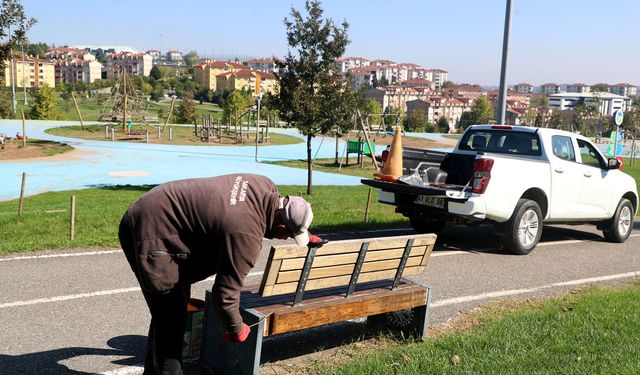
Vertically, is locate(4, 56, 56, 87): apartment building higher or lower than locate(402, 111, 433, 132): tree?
higher

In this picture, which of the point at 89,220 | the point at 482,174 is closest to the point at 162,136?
the point at 89,220

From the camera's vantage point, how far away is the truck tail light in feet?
29.8

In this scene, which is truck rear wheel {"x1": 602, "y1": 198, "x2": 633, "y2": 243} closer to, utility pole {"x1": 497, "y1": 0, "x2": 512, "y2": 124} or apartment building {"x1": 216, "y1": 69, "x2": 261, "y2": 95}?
utility pole {"x1": 497, "y1": 0, "x2": 512, "y2": 124}

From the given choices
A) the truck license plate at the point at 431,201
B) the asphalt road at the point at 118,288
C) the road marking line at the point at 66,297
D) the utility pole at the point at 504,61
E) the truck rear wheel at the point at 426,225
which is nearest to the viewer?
the asphalt road at the point at 118,288

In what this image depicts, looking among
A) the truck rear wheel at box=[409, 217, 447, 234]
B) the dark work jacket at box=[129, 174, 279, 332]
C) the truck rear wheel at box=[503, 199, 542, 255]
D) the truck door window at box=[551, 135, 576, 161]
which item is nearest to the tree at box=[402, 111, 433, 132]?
the truck rear wheel at box=[409, 217, 447, 234]

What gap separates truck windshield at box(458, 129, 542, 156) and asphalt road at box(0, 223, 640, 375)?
156 cm

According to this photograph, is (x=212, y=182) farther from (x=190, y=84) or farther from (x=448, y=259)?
(x=190, y=84)

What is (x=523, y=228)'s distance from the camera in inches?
384

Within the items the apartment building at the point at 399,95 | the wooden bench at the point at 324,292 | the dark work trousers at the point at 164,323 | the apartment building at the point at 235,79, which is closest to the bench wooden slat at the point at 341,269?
the wooden bench at the point at 324,292

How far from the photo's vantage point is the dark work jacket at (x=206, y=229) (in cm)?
344

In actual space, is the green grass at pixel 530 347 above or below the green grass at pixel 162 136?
above

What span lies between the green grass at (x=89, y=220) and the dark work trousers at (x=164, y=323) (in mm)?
5392

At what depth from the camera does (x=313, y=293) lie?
511cm

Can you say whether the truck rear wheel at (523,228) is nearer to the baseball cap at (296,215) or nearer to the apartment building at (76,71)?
the baseball cap at (296,215)
